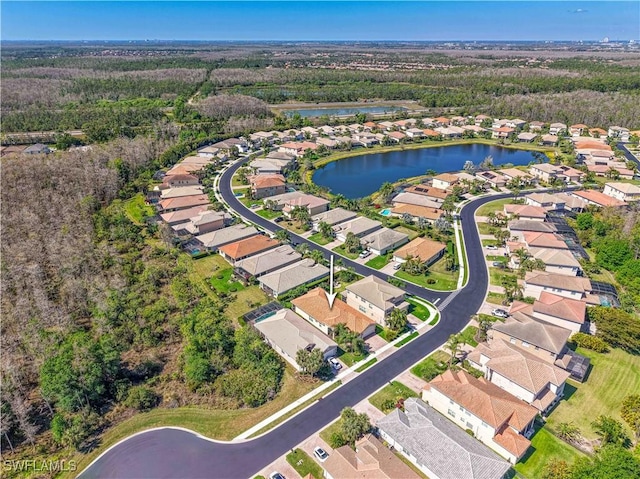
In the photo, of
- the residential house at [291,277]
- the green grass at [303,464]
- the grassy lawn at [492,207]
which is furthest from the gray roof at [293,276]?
the grassy lawn at [492,207]

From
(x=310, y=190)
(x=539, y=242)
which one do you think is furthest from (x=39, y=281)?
(x=539, y=242)

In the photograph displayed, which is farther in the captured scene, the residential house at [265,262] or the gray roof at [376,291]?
the residential house at [265,262]

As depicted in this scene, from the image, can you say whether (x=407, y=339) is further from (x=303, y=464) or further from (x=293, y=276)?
(x=303, y=464)

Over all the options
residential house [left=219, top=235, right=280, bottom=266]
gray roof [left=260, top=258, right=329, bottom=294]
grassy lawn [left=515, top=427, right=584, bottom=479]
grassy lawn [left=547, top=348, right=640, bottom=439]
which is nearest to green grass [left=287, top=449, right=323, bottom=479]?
grassy lawn [left=515, top=427, right=584, bottom=479]

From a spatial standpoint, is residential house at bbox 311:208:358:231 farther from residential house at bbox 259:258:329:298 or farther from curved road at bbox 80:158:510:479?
curved road at bbox 80:158:510:479

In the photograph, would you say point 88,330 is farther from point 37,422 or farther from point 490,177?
point 490,177

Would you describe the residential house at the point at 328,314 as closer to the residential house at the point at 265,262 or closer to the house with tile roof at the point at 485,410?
the residential house at the point at 265,262
